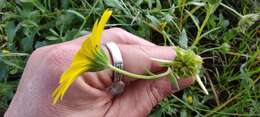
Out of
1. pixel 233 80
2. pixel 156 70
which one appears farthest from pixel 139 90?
pixel 233 80

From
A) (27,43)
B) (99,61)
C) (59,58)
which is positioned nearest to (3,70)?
(27,43)

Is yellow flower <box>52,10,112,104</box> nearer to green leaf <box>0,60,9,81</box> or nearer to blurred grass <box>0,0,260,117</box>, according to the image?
blurred grass <box>0,0,260,117</box>

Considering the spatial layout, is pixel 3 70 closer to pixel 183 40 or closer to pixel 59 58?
pixel 59 58

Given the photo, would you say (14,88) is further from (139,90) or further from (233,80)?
(233,80)

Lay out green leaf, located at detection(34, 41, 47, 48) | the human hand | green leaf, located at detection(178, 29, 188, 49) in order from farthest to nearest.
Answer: green leaf, located at detection(34, 41, 47, 48) → green leaf, located at detection(178, 29, 188, 49) → the human hand

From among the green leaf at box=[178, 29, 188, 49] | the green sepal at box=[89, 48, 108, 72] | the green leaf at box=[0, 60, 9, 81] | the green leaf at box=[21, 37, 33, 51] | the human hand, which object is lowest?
the green leaf at box=[0, 60, 9, 81]

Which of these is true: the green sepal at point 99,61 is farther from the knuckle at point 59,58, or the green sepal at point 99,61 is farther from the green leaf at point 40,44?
the green leaf at point 40,44

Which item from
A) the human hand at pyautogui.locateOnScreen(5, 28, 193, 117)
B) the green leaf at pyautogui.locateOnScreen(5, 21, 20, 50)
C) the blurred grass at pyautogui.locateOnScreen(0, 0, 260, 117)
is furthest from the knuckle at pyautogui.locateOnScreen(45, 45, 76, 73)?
the green leaf at pyautogui.locateOnScreen(5, 21, 20, 50)
